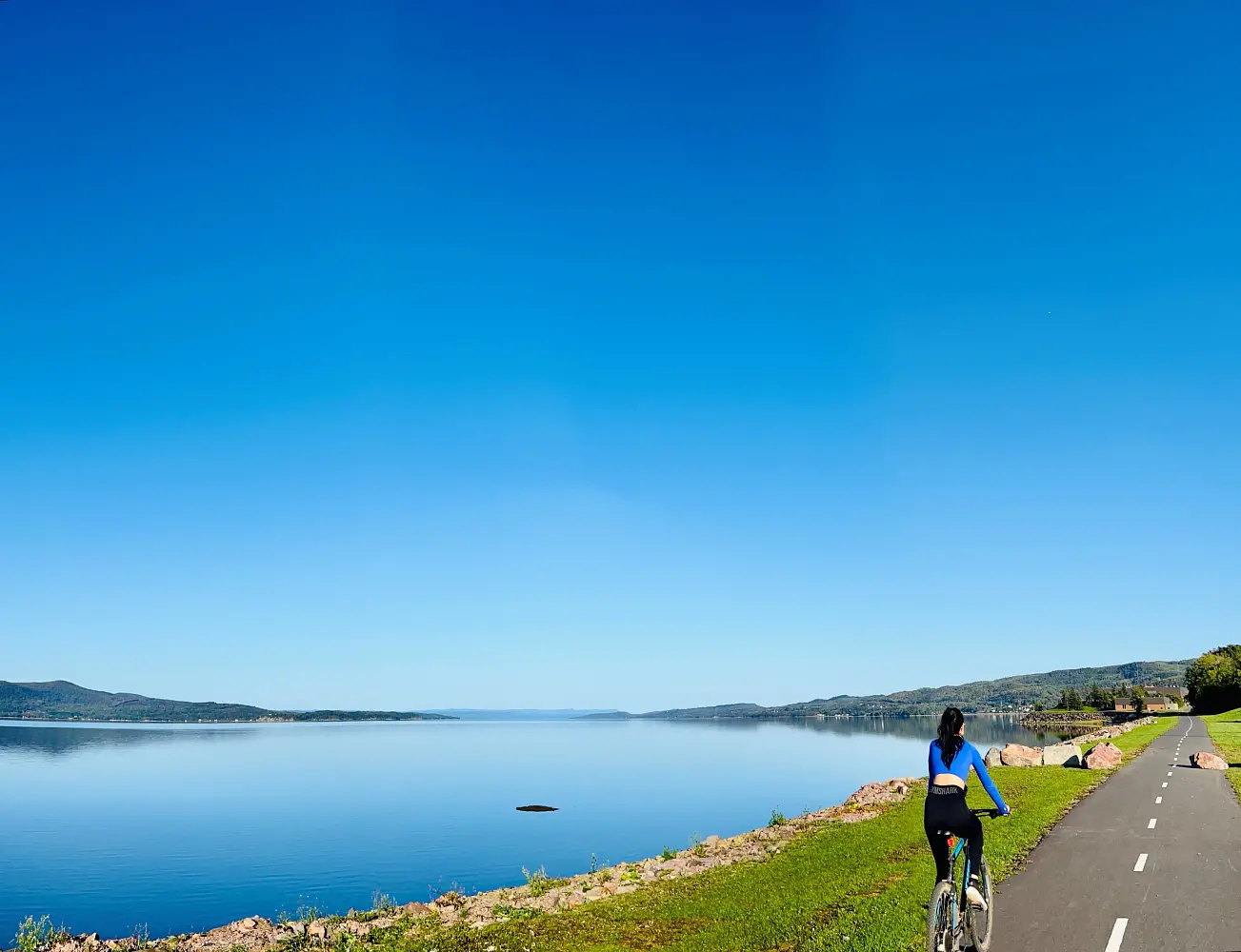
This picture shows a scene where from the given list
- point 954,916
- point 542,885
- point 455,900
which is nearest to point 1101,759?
point 542,885

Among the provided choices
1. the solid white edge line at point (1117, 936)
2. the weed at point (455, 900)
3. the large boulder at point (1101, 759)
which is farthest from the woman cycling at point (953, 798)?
the large boulder at point (1101, 759)

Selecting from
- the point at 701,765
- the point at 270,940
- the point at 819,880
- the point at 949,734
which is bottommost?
the point at 701,765

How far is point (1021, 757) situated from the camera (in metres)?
37.1

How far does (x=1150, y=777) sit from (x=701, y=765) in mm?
57647

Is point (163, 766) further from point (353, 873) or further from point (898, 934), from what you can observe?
point (898, 934)

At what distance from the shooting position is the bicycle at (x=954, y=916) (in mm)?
9492

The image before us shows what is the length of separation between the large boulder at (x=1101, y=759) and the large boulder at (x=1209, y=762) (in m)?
2.73

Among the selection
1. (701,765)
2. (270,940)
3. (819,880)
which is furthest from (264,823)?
(701,765)

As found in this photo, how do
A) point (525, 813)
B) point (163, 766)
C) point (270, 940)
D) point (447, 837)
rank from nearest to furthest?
1. point (270, 940)
2. point (447, 837)
3. point (525, 813)
4. point (163, 766)

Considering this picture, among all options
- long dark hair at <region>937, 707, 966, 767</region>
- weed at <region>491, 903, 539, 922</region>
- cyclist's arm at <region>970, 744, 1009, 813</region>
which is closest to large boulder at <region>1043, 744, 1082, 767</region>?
weed at <region>491, 903, 539, 922</region>

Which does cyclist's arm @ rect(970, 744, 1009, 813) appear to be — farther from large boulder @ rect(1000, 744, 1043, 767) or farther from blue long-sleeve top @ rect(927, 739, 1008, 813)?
large boulder @ rect(1000, 744, 1043, 767)

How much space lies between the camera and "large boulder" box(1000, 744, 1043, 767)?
36.6m

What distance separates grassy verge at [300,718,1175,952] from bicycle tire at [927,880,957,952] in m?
1.56

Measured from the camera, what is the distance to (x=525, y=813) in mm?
48906
